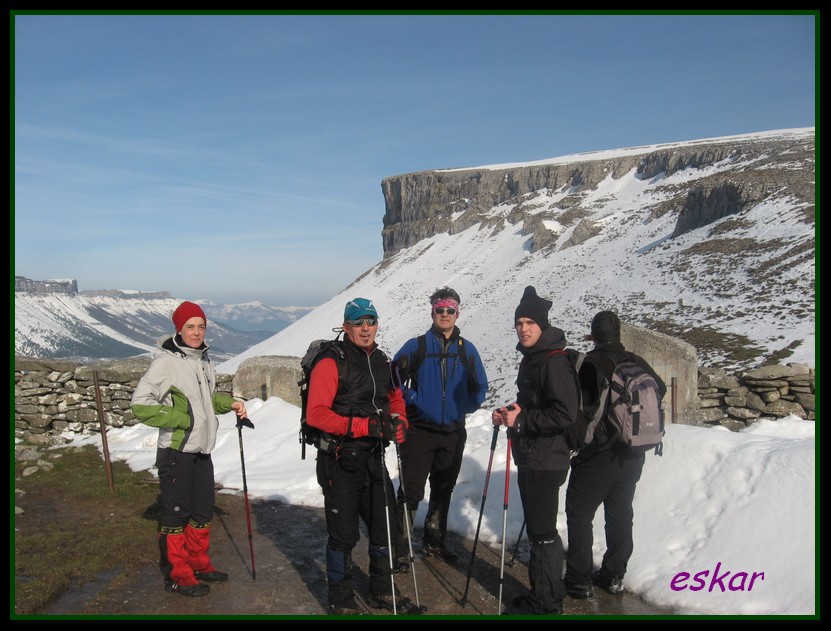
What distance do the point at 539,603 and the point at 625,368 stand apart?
1.87 metres

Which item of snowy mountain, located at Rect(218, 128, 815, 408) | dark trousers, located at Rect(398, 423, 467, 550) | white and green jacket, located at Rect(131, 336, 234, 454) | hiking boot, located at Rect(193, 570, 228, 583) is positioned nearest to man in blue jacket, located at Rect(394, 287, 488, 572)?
dark trousers, located at Rect(398, 423, 467, 550)

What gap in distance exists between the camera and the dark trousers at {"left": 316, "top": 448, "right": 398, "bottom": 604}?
4773mm

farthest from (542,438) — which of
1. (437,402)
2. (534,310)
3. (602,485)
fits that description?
(437,402)

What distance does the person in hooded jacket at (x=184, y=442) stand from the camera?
5.02 m

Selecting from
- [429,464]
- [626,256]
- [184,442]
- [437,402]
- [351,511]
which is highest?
[626,256]

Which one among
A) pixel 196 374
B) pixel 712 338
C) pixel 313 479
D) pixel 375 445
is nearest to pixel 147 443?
pixel 313 479

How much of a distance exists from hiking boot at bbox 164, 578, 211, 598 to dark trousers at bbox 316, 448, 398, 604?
1026 millimetres

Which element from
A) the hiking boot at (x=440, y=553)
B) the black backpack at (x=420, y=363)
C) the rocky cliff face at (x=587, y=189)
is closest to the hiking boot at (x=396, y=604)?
the hiking boot at (x=440, y=553)

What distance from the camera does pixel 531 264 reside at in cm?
5509

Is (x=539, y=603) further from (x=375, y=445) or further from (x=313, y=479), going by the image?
(x=313, y=479)

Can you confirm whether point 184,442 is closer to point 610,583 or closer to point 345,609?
point 345,609

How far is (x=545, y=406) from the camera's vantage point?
4.68 m

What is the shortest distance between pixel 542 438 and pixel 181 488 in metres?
2.94

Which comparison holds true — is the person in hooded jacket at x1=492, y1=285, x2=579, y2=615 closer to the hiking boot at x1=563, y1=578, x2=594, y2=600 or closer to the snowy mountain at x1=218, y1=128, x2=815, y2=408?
the hiking boot at x1=563, y1=578, x2=594, y2=600
